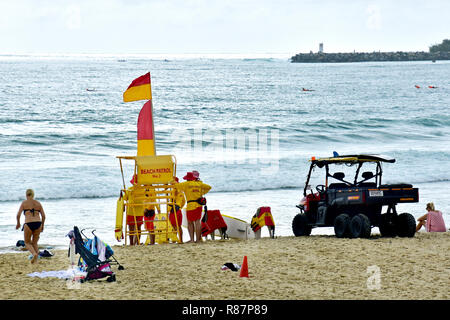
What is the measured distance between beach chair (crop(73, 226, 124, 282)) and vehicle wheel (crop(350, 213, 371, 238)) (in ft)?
15.3

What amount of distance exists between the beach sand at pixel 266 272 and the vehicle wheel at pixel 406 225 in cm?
16

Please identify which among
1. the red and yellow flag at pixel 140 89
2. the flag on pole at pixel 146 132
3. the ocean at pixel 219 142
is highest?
the red and yellow flag at pixel 140 89

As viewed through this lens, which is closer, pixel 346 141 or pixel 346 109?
pixel 346 141

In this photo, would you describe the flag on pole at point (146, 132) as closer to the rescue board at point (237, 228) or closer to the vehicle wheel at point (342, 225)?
the rescue board at point (237, 228)

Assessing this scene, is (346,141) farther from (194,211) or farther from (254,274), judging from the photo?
(254,274)

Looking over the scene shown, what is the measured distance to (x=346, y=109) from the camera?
53.2 meters

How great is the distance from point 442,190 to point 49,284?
14.9 meters

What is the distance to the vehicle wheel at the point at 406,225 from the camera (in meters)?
12.2

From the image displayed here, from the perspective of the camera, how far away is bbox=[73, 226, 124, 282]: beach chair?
906cm

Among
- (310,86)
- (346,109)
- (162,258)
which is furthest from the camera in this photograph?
(310,86)

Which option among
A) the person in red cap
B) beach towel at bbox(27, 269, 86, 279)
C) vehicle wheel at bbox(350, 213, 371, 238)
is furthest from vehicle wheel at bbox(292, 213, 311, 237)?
beach towel at bbox(27, 269, 86, 279)

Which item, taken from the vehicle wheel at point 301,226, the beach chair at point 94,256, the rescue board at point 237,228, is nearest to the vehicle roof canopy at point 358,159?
the vehicle wheel at point 301,226

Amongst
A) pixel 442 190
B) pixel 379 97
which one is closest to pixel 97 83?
pixel 379 97

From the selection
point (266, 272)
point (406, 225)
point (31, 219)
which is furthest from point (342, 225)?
point (31, 219)
